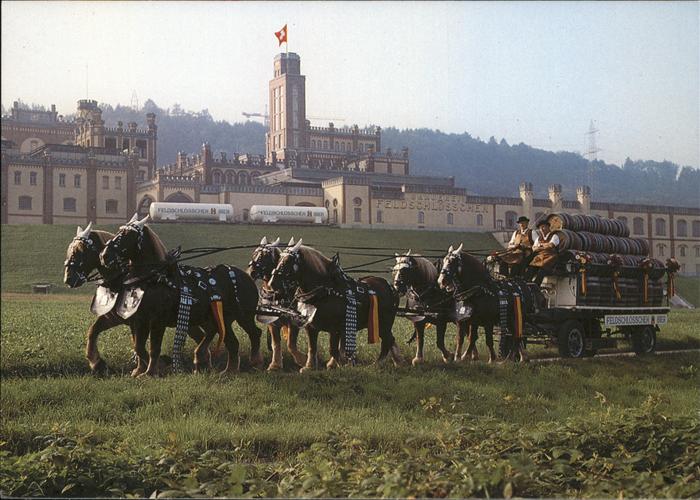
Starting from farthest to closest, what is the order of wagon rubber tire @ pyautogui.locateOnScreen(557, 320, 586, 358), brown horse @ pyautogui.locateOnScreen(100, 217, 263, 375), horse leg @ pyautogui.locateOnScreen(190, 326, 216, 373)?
wagon rubber tire @ pyautogui.locateOnScreen(557, 320, 586, 358) < horse leg @ pyautogui.locateOnScreen(190, 326, 216, 373) < brown horse @ pyautogui.locateOnScreen(100, 217, 263, 375)

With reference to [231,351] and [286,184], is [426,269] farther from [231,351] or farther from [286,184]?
[286,184]

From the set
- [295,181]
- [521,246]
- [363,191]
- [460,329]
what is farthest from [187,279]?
[295,181]

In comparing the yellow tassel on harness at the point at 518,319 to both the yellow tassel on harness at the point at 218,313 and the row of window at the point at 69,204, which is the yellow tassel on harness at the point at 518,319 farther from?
the row of window at the point at 69,204

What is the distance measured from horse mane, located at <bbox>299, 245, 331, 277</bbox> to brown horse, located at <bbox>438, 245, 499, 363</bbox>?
1709 mm

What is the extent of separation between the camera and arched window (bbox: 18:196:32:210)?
4281cm

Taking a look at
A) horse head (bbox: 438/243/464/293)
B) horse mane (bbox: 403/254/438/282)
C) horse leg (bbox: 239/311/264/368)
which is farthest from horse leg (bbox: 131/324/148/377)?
horse head (bbox: 438/243/464/293)

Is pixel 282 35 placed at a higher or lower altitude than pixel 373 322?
higher

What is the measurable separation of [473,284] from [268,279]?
2938 millimetres

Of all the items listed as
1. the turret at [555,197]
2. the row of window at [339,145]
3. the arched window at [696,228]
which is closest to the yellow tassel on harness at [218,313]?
the turret at [555,197]

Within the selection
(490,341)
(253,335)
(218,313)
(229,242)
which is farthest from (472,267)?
(229,242)

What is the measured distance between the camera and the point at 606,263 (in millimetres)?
Answer: 12734

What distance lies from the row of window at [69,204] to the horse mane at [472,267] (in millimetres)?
32527

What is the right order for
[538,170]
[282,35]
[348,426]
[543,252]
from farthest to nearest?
[538,170] → [543,252] → [282,35] → [348,426]

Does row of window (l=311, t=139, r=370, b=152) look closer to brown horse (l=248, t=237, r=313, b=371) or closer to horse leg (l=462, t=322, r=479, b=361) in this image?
horse leg (l=462, t=322, r=479, b=361)
